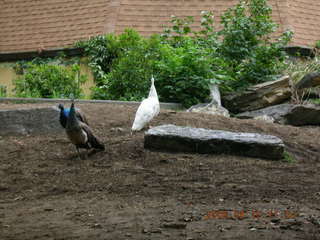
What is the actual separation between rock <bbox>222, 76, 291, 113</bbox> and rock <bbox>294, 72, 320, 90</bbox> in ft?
1.54

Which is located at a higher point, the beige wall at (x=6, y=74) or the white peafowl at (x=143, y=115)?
the beige wall at (x=6, y=74)

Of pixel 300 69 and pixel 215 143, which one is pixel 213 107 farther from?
pixel 215 143

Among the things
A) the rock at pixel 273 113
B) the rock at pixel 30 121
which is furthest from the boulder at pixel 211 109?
the rock at pixel 30 121

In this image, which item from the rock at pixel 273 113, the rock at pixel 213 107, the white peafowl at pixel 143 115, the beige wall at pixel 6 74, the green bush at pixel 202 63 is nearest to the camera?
the white peafowl at pixel 143 115

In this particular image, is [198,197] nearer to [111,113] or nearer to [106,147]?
[106,147]

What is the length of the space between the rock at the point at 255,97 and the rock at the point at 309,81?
471 mm

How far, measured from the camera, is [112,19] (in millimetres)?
17812

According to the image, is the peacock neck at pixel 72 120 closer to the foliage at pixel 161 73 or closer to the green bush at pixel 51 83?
the foliage at pixel 161 73

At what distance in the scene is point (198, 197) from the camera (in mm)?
6629

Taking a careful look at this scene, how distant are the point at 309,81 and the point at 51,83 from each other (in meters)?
5.51

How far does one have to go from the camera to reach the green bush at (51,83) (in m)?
13.9

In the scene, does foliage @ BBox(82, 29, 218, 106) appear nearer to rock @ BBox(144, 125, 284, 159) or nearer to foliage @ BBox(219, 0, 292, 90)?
foliage @ BBox(219, 0, 292, 90)

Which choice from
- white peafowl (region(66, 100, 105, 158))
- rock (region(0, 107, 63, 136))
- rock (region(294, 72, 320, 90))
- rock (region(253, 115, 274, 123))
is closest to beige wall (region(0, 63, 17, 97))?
rock (region(294, 72, 320, 90))

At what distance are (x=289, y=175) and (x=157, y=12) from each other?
11218 millimetres
